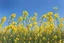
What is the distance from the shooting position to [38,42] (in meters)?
7.69

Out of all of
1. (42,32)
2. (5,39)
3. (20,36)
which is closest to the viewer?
(5,39)

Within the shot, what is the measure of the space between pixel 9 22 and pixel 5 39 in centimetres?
113

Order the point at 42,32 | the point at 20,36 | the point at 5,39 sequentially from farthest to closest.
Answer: the point at 42,32 < the point at 20,36 < the point at 5,39

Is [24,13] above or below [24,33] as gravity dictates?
above

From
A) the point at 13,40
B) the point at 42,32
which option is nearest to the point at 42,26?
the point at 42,32

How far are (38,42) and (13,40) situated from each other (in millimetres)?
814

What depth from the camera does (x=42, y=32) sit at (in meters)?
8.58

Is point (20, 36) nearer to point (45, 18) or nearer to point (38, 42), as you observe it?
point (38, 42)

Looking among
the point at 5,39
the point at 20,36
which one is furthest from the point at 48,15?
the point at 5,39

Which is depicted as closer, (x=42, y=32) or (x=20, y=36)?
(x=20, y=36)

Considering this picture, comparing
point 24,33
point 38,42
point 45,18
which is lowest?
point 38,42

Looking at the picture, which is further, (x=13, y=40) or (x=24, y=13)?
(x=24, y=13)

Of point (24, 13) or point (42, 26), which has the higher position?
point (24, 13)

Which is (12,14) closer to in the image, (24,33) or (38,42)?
(24,33)
